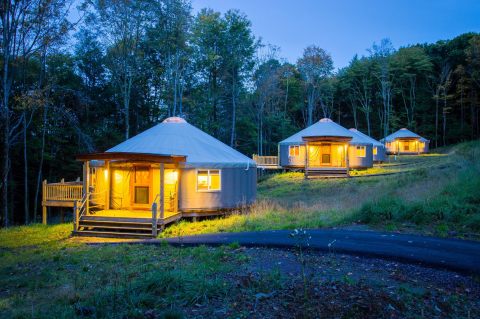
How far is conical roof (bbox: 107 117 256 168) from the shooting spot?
12617mm

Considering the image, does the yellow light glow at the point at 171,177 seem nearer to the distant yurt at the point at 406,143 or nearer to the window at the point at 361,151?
the window at the point at 361,151

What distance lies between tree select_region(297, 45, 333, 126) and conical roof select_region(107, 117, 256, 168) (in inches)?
923

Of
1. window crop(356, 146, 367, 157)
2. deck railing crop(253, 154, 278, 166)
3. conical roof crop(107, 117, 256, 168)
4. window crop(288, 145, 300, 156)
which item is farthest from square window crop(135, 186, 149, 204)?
window crop(356, 146, 367, 157)

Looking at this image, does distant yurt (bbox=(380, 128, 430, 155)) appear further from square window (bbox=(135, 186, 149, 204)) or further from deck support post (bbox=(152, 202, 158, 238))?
deck support post (bbox=(152, 202, 158, 238))

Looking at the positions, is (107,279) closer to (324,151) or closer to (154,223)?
(154,223)

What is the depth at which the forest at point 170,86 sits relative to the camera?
14498 millimetres

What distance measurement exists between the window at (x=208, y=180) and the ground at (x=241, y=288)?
236 inches

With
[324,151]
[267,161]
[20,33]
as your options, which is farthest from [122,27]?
[324,151]

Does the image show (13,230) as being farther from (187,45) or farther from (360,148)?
(360,148)

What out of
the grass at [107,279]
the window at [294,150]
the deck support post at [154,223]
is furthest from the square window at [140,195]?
the window at [294,150]

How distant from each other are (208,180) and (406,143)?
34996mm

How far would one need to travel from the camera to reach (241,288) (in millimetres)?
3988

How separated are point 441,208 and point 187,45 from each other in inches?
712

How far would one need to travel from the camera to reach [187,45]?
22297 millimetres
